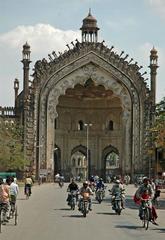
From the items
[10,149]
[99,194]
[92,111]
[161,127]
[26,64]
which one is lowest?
[99,194]

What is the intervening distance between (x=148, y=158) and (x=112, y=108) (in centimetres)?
1181

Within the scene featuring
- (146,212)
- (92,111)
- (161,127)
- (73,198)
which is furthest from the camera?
(92,111)

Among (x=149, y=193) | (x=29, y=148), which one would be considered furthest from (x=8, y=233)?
(x=29, y=148)

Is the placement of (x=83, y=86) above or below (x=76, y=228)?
above

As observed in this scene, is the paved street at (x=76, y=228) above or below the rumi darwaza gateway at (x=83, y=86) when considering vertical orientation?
below

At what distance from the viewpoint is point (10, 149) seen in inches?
2437

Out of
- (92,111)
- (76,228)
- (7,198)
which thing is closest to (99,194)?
(76,228)

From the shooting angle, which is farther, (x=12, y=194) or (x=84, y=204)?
(x=84, y=204)

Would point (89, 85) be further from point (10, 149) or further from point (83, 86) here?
point (10, 149)

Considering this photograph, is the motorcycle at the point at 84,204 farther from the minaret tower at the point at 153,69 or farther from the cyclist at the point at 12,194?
the minaret tower at the point at 153,69

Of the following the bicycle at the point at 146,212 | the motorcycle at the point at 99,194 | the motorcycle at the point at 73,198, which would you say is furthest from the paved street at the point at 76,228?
the motorcycle at the point at 99,194

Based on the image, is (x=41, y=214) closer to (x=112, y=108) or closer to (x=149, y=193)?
(x=149, y=193)

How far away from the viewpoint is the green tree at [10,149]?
5828cm

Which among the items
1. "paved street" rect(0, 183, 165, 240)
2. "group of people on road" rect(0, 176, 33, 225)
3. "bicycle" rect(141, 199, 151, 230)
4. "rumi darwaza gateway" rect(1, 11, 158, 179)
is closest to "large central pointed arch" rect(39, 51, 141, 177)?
"rumi darwaza gateway" rect(1, 11, 158, 179)
